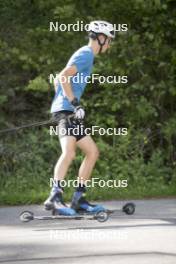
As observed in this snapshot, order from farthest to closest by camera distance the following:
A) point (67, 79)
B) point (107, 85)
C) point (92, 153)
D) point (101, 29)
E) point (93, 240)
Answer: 1. point (107, 85)
2. point (101, 29)
3. point (92, 153)
4. point (67, 79)
5. point (93, 240)

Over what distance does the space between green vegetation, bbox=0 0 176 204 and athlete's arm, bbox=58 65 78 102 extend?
166 inches

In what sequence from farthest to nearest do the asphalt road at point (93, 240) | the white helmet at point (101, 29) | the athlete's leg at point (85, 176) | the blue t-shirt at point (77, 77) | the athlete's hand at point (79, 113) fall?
the white helmet at point (101, 29)
the athlete's leg at point (85, 176)
the blue t-shirt at point (77, 77)
the athlete's hand at point (79, 113)
the asphalt road at point (93, 240)

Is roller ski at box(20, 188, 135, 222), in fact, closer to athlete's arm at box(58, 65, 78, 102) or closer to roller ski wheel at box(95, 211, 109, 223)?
roller ski wheel at box(95, 211, 109, 223)

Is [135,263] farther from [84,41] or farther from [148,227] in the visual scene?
[84,41]

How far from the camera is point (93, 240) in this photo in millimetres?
6402

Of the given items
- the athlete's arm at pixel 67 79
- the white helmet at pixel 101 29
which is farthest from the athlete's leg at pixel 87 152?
the white helmet at pixel 101 29

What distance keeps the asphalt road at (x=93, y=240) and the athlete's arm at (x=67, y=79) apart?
122 cm

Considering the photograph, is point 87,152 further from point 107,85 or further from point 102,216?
point 107,85

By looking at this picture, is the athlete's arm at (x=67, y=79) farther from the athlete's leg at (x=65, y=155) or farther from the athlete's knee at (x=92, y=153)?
the athlete's knee at (x=92, y=153)

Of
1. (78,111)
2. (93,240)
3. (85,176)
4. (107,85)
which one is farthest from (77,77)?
(107,85)

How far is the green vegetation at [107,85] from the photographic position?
11.9m

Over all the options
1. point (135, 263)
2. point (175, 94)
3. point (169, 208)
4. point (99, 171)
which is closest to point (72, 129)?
point (169, 208)

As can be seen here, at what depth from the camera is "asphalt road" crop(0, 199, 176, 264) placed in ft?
18.6

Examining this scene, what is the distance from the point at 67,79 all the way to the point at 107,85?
5.11 meters
